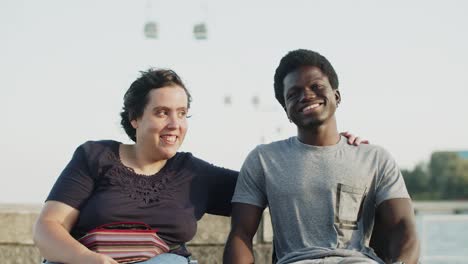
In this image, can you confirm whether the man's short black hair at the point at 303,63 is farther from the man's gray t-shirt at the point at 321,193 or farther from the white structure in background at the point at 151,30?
the white structure in background at the point at 151,30

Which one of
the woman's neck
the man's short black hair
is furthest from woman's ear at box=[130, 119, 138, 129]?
the man's short black hair

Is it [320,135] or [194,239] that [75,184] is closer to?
[320,135]

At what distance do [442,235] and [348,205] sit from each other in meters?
8.38

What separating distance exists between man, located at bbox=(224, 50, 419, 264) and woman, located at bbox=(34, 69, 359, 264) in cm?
21

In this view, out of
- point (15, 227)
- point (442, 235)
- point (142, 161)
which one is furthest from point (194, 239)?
point (442, 235)

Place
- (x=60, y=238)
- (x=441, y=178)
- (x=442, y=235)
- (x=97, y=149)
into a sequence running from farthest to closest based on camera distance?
(x=441, y=178)
(x=442, y=235)
(x=97, y=149)
(x=60, y=238)

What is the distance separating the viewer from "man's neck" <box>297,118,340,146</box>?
375cm

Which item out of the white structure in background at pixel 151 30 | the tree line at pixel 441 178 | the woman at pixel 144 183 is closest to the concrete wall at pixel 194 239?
the woman at pixel 144 183

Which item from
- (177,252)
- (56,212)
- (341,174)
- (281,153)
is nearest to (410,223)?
(341,174)

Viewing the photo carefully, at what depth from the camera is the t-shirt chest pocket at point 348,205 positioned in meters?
3.61

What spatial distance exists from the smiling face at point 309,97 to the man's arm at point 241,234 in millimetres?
494

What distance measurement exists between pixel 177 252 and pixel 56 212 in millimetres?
619

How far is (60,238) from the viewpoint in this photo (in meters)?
3.54

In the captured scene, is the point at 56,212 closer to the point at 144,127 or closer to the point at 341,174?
the point at 144,127
